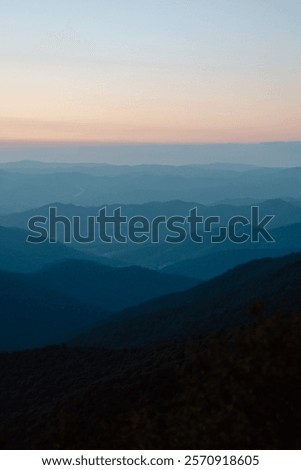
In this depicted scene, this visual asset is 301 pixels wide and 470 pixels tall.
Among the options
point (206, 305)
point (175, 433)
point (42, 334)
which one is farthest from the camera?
point (42, 334)

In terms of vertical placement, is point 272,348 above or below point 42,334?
above

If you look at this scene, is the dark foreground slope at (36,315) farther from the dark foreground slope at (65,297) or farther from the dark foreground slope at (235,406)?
the dark foreground slope at (235,406)

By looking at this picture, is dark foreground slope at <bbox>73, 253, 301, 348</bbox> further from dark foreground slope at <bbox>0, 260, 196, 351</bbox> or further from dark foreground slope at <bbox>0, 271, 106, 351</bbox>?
dark foreground slope at <bbox>0, 260, 196, 351</bbox>

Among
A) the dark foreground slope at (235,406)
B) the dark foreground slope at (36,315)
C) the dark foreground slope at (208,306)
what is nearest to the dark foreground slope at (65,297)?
the dark foreground slope at (36,315)

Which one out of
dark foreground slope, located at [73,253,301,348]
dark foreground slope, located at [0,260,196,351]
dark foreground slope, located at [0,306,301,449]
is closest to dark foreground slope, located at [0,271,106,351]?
dark foreground slope, located at [0,260,196,351]

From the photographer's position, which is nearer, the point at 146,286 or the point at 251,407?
the point at 251,407
